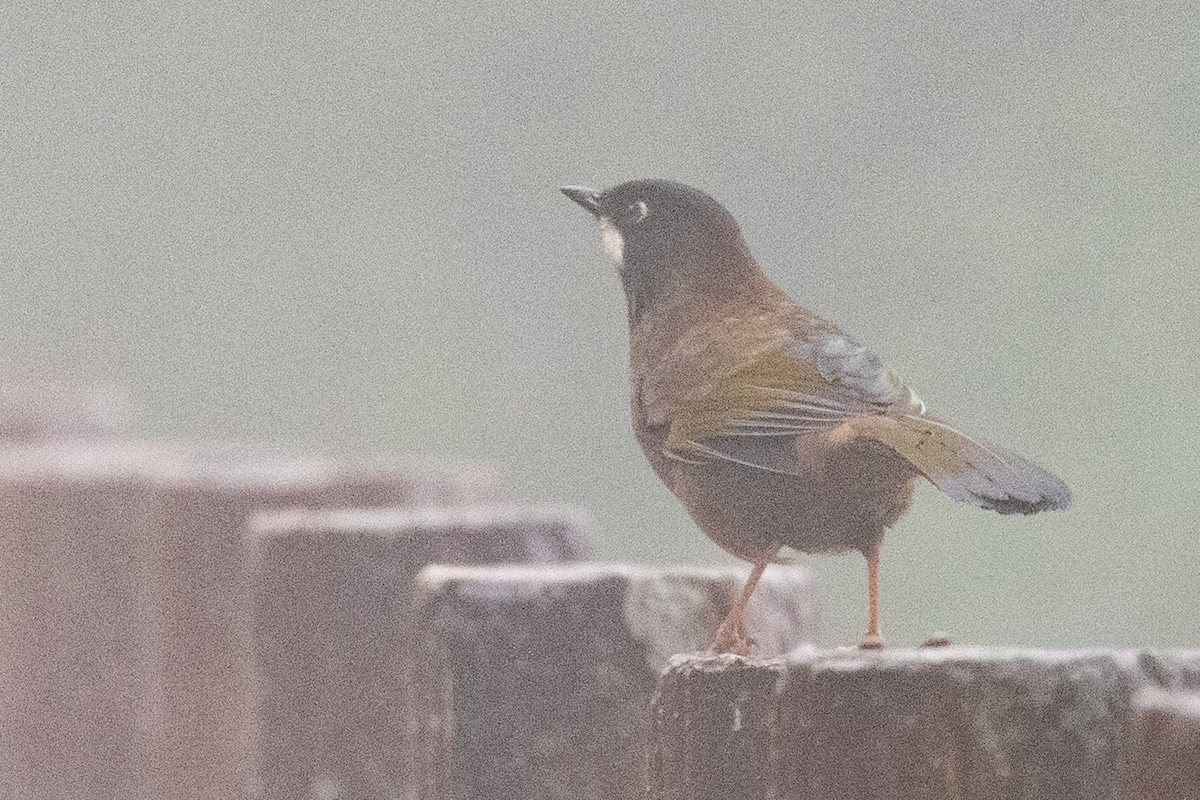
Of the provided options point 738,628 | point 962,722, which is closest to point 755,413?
point 738,628

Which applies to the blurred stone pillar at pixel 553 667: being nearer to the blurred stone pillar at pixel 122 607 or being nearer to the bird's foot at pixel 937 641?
the bird's foot at pixel 937 641

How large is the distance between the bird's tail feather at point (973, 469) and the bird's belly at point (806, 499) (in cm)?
5

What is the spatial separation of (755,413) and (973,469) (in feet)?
1.28

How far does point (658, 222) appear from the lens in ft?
9.85

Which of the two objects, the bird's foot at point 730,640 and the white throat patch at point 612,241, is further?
the white throat patch at point 612,241

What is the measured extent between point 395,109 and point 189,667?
17121mm

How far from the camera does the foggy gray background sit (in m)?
13.8

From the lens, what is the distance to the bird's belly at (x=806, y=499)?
2.57 metres

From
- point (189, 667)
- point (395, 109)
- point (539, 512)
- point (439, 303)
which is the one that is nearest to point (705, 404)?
point (539, 512)

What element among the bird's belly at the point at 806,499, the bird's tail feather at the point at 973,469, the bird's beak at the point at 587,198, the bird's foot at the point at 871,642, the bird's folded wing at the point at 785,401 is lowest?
the bird's foot at the point at 871,642

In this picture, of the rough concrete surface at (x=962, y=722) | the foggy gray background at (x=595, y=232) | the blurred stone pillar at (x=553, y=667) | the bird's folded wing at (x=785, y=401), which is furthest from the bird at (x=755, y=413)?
the foggy gray background at (x=595, y=232)

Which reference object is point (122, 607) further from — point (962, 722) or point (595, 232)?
point (595, 232)

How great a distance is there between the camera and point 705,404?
2707mm

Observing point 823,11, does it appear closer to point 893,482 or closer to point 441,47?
point 441,47
